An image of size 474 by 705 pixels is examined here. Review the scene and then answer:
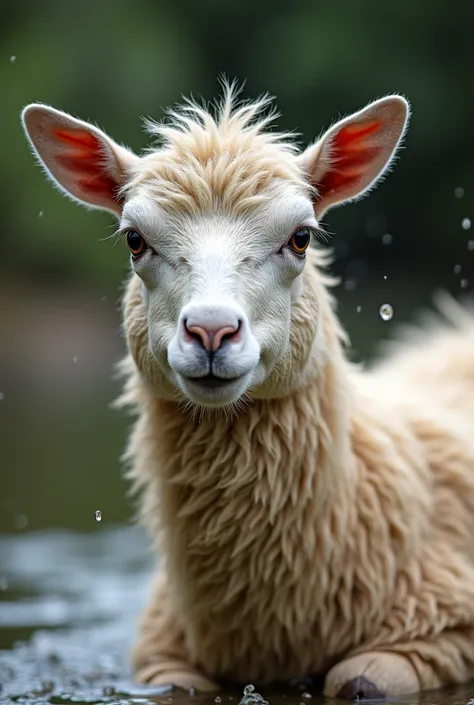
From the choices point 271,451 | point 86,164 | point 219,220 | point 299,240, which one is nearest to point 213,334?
point 219,220

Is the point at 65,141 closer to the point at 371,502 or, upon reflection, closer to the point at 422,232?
the point at 371,502

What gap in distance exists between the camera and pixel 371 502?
4.89 m

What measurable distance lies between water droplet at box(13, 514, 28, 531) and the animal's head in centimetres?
492

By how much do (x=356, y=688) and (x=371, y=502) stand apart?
2.30 feet

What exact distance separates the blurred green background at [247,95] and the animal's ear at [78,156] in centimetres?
1398

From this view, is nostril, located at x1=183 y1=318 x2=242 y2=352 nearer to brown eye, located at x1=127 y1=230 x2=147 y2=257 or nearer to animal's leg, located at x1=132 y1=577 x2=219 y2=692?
brown eye, located at x1=127 y1=230 x2=147 y2=257

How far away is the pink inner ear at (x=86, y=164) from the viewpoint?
474 cm

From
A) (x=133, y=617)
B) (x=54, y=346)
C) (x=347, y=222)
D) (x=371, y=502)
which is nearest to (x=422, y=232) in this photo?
(x=347, y=222)

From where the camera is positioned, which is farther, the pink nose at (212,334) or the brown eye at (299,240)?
the brown eye at (299,240)

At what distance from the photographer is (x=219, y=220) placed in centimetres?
427

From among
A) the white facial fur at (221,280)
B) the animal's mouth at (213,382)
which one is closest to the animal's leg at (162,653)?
the white facial fur at (221,280)

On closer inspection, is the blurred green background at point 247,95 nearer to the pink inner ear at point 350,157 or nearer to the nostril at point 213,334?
the pink inner ear at point 350,157

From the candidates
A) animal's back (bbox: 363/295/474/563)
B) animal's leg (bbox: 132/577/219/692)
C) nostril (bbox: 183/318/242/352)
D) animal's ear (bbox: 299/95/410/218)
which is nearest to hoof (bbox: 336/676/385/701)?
animal's leg (bbox: 132/577/219/692)

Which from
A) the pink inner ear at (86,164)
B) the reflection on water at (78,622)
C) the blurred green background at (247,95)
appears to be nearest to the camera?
the pink inner ear at (86,164)
